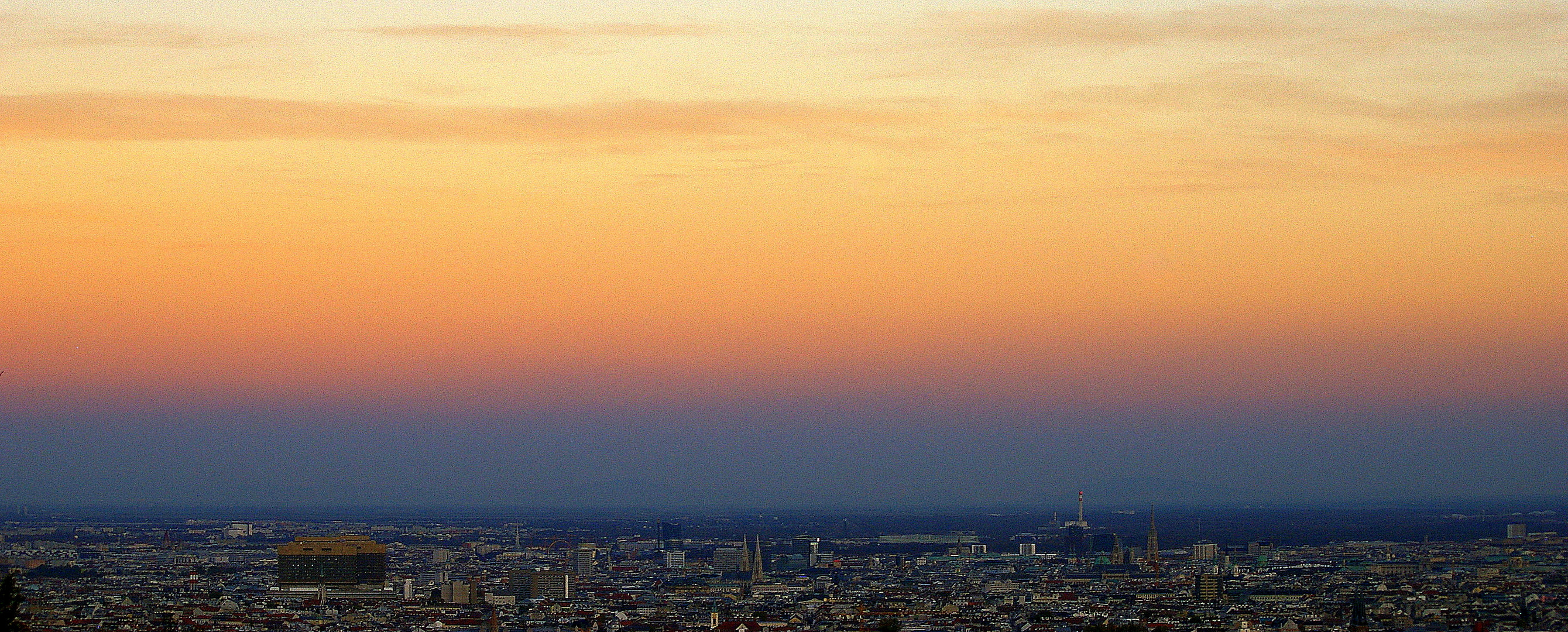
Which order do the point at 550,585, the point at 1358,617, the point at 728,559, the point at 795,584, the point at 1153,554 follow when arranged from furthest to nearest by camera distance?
the point at 728,559, the point at 1153,554, the point at 795,584, the point at 550,585, the point at 1358,617

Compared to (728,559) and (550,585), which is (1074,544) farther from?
(550,585)

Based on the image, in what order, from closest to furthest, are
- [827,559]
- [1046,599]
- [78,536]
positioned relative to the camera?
[1046,599] < [827,559] < [78,536]

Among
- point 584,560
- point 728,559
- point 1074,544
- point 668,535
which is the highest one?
point 668,535

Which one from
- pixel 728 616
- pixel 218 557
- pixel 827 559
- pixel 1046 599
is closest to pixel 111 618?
pixel 728 616

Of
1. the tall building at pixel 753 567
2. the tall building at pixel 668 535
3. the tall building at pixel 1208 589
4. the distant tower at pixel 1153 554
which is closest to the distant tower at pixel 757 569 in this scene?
the tall building at pixel 753 567

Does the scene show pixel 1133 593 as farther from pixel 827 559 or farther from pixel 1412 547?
pixel 827 559

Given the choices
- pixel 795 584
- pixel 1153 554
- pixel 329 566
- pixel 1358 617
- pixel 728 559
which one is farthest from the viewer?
pixel 728 559

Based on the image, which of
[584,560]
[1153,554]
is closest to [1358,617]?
[1153,554]
